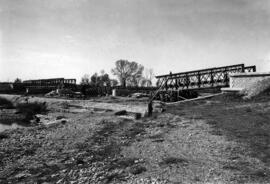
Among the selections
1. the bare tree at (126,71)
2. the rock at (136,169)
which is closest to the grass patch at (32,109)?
the rock at (136,169)

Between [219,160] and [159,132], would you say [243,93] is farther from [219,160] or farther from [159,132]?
[219,160]

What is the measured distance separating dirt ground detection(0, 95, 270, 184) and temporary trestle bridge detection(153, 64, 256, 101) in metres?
10.8

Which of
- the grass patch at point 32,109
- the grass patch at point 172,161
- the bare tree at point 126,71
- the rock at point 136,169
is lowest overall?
the grass patch at point 32,109

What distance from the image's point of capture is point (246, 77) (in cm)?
1698

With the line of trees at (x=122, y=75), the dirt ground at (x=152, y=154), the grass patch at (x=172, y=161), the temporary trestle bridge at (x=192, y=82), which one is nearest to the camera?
the dirt ground at (x=152, y=154)

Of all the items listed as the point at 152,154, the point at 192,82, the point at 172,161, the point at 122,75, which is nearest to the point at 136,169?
the point at 172,161

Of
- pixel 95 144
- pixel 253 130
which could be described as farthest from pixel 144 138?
pixel 253 130

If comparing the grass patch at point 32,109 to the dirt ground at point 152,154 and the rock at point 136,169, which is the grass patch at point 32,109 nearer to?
the dirt ground at point 152,154

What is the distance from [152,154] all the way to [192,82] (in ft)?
58.8

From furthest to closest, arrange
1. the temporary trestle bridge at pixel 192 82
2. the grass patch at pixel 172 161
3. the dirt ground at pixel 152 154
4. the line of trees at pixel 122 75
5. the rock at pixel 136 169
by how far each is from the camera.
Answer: the line of trees at pixel 122 75 < the temporary trestle bridge at pixel 192 82 < the grass patch at pixel 172 161 < the rock at pixel 136 169 < the dirt ground at pixel 152 154

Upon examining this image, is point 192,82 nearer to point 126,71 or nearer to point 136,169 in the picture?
point 136,169

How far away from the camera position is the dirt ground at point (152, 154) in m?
4.87

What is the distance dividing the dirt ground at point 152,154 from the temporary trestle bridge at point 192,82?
35.4 feet

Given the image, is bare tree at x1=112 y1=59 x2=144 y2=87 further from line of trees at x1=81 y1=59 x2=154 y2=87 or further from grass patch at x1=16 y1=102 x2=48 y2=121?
grass patch at x1=16 y1=102 x2=48 y2=121
